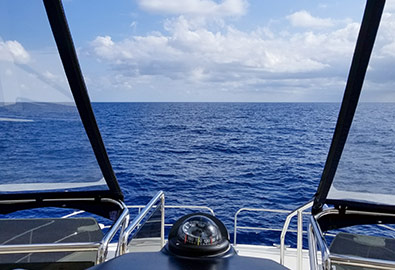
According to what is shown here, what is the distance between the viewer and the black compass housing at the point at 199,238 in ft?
3.84

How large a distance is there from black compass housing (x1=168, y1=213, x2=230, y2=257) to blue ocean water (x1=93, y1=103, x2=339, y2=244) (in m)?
Result: 7.18

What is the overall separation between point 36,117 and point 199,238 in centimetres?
211

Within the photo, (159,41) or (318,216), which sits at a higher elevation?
(159,41)

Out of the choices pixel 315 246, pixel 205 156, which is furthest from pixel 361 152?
pixel 205 156

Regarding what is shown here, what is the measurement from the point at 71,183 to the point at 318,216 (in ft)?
6.40

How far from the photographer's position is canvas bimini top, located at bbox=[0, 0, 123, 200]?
8.08 feet

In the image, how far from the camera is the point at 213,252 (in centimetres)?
117

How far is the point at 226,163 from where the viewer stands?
17234mm

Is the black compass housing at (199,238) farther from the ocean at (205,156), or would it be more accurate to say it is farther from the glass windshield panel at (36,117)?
the glass windshield panel at (36,117)

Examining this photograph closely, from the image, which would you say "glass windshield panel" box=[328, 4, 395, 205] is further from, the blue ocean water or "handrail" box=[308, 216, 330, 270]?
the blue ocean water

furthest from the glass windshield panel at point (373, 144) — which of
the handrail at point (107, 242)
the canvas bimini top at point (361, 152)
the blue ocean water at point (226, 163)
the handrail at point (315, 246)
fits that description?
the blue ocean water at point (226, 163)

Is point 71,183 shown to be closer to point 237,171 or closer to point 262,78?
point 237,171

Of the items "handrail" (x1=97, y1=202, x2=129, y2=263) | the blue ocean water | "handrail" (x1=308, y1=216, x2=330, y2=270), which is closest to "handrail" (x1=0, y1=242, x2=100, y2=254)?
"handrail" (x1=97, y1=202, x2=129, y2=263)

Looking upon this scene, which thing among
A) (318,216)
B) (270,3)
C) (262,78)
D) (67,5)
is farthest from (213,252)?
(262,78)
